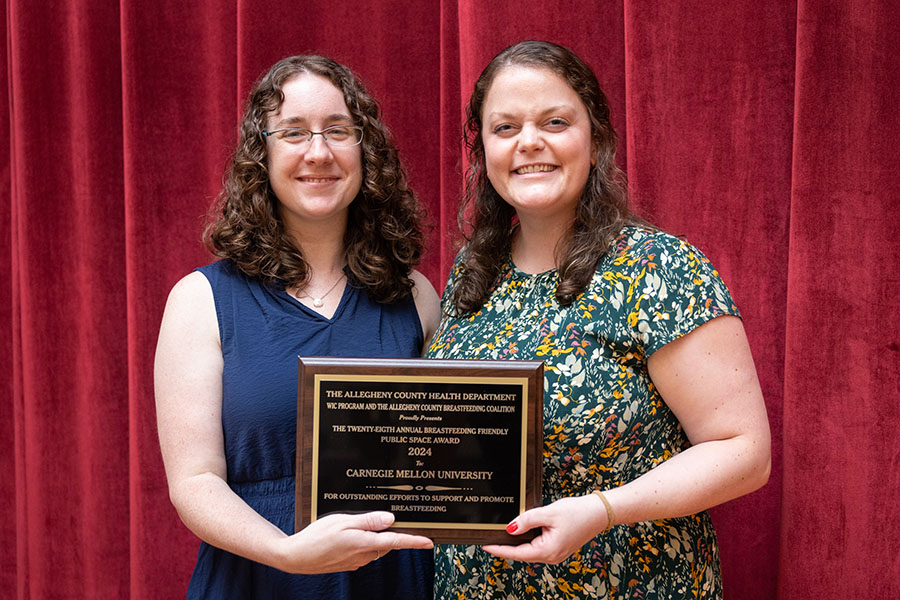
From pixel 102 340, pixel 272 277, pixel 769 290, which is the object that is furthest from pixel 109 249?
pixel 769 290

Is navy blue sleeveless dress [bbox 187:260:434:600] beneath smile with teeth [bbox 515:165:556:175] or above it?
beneath

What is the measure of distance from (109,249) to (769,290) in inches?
68.1

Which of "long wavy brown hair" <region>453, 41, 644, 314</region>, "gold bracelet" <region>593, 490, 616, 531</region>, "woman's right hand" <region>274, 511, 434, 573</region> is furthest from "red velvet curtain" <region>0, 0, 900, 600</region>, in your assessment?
"woman's right hand" <region>274, 511, 434, 573</region>

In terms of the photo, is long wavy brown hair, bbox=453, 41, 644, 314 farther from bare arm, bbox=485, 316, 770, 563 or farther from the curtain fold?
the curtain fold

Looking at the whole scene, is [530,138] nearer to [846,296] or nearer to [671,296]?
[671,296]

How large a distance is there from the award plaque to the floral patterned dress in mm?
116

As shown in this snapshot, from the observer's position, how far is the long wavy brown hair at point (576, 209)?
147cm

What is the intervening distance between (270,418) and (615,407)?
60cm

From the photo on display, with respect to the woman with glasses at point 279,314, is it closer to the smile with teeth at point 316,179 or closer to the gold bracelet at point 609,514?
the smile with teeth at point 316,179

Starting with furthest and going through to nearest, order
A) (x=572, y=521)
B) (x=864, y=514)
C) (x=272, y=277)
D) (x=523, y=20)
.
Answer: (x=523, y=20), (x=864, y=514), (x=272, y=277), (x=572, y=521)

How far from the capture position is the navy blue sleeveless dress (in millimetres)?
1518

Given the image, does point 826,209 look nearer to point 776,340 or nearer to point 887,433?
point 776,340

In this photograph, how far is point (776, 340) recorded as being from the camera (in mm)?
1822

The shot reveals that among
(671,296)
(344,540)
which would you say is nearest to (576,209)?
(671,296)
